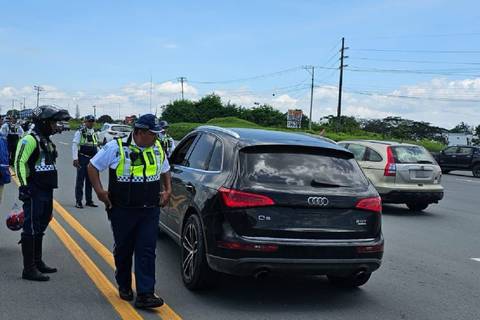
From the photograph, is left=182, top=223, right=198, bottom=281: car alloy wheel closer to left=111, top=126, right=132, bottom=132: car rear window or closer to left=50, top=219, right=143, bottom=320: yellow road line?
left=50, top=219, right=143, bottom=320: yellow road line

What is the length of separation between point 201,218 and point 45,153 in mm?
1856

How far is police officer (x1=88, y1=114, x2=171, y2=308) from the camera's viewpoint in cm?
Result: 509

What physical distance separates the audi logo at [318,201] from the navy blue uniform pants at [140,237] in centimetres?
139

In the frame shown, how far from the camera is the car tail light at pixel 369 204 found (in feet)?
17.8

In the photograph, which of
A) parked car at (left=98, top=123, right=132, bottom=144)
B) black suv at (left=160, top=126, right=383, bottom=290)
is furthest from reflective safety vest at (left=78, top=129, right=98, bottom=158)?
parked car at (left=98, top=123, right=132, bottom=144)

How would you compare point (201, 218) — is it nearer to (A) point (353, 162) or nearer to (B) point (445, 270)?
(A) point (353, 162)

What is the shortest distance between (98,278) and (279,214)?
2.17 metres

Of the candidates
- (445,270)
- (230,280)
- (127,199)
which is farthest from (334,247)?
(445,270)

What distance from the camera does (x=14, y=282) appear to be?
5.86m

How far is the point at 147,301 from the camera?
16.6 ft

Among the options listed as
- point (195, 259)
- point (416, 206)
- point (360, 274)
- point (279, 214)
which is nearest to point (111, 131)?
point (416, 206)

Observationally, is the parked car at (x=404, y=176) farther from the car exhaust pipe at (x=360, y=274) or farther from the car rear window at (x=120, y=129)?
the car rear window at (x=120, y=129)

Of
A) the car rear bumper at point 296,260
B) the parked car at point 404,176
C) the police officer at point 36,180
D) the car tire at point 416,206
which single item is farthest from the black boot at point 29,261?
the car tire at point 416,206

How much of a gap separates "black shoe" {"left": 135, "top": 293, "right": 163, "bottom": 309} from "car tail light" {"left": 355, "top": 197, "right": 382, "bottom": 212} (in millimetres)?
2014
